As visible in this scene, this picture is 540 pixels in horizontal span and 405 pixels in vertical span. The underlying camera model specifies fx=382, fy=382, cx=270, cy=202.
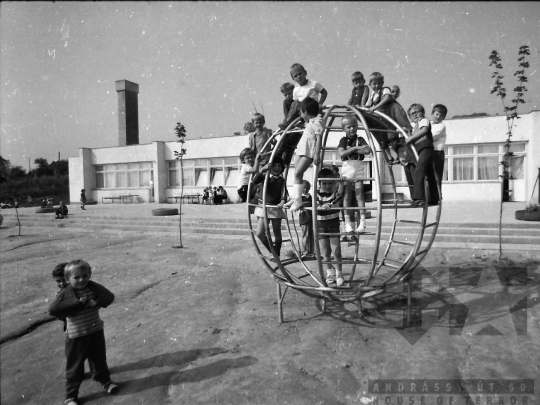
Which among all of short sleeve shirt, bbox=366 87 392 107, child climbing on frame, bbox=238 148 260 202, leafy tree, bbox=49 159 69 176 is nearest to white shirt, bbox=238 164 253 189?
child climbing on frame, bbox=238 148 260 202

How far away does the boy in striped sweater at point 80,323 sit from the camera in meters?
3.11

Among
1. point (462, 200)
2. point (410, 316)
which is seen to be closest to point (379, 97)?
point (410, 316)

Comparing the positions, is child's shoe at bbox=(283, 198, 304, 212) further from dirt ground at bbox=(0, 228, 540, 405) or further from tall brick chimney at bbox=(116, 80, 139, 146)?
tall brick chimney at bbox=(116, 80, 139, 146)

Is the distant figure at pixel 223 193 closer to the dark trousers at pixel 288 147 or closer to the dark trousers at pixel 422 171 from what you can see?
the dark trousers at pixel 288 147

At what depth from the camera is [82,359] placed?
3.19m

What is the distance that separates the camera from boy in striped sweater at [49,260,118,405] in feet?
10.2

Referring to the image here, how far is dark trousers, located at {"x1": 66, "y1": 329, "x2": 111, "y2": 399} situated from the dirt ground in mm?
131

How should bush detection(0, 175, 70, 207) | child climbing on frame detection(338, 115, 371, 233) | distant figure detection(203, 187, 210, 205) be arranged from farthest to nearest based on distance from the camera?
bush detection(0, 175, 70, 207), distant figure detection(203, 187, 210, 205), child climbing on frame detection(338, 115, 371, 233)

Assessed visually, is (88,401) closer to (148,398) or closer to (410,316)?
(148,398)

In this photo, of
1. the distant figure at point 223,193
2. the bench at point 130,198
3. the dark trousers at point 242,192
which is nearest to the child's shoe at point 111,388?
the dark trousers at point 242,192

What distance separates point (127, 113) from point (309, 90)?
27.9 meters

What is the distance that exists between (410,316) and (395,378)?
1.20 meters

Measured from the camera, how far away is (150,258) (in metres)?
8.03

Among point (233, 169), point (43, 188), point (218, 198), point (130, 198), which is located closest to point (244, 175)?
point (218, 198)
